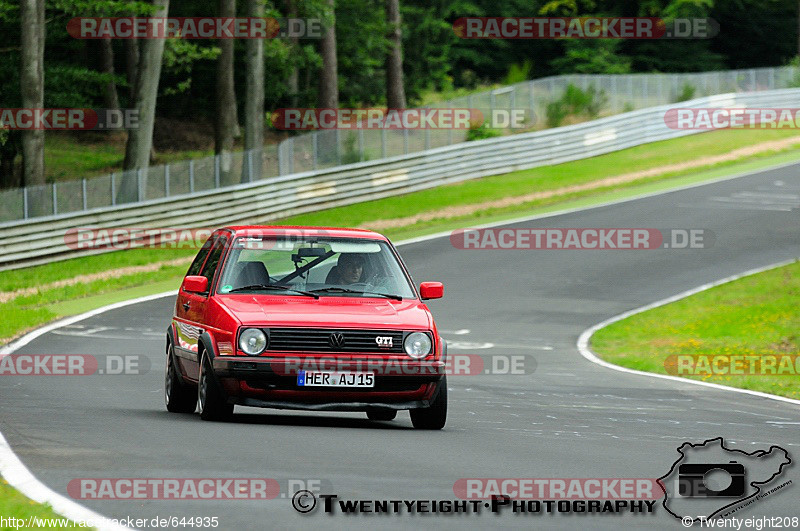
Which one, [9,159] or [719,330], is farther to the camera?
[9,159]

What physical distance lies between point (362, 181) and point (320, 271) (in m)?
28.3

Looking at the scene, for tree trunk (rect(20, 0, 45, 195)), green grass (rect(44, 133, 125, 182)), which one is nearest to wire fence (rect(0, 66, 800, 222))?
tree trunk (rect(20, 0, 45, 195))

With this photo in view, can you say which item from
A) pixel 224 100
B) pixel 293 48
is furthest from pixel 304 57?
pixel 224 100

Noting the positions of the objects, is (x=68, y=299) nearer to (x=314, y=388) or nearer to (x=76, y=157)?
(x=314, y=388)

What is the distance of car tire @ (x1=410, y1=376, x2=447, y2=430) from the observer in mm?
11008

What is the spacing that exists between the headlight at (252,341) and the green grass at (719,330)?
8404mm

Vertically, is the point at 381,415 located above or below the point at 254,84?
below

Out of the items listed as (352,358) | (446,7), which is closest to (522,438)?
(352,358)

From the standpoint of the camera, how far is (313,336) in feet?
34.6

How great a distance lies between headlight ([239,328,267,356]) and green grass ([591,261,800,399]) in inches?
331

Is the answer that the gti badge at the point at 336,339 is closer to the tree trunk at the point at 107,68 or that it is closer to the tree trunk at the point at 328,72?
the tree trunk at the point at 328,72

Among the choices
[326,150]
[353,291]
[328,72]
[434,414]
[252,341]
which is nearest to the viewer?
[252,341]

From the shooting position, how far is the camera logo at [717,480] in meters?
7.44

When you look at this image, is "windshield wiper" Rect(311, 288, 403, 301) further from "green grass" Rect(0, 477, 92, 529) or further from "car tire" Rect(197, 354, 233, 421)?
"green grass" Rect(0, 477, 92, 529)
